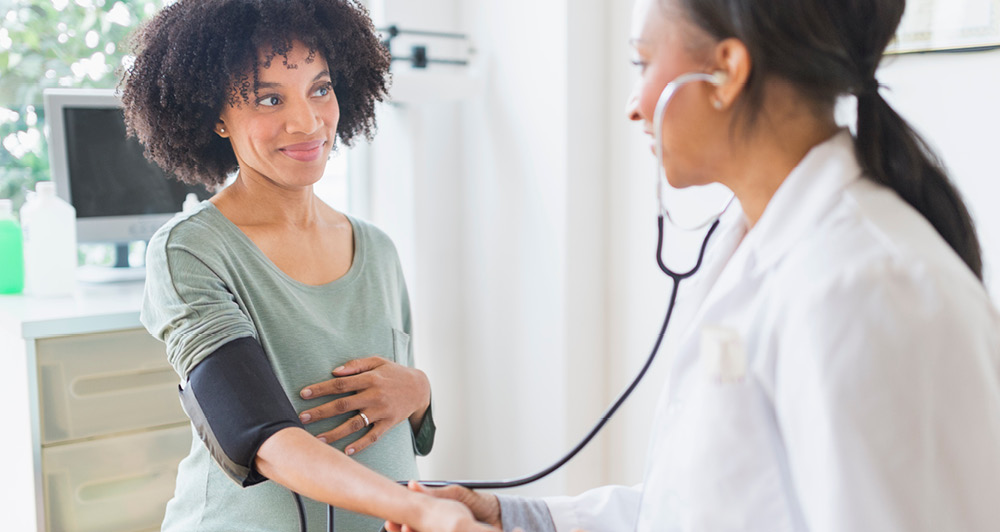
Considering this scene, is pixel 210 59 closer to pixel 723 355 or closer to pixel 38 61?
pixel 723 355

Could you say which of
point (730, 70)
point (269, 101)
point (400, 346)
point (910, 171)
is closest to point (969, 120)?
point (910, 171)

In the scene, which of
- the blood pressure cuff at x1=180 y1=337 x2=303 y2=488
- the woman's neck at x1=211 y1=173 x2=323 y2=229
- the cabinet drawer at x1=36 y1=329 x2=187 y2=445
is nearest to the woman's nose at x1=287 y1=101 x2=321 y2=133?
the woman's neck at x1=211 y1=173 x2=323 y2=229

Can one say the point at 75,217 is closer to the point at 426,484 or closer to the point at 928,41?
the point at 426,484

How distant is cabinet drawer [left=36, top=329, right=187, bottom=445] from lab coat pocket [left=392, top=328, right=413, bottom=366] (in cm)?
66

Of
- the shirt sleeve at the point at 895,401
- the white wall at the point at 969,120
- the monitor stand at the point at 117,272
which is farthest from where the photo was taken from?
the monitor stand at the point at 117,272

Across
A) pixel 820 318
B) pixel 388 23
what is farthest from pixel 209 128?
pixel 388 23

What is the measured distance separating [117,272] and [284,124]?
1.08 m

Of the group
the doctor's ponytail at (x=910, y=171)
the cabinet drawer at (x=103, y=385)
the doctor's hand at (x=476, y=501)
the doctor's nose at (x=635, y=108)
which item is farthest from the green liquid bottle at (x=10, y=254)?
the doctor's ponytail at (x=910, y=171)

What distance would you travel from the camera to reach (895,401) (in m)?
0.68

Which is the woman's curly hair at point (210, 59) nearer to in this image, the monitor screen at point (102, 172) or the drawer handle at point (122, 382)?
the drawer handle at point (122, 382)

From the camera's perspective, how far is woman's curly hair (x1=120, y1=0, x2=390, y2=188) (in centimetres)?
116

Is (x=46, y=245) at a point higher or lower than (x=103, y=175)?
lower

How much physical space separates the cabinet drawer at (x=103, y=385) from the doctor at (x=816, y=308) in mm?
1232

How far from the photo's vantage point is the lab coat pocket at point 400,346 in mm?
1312
